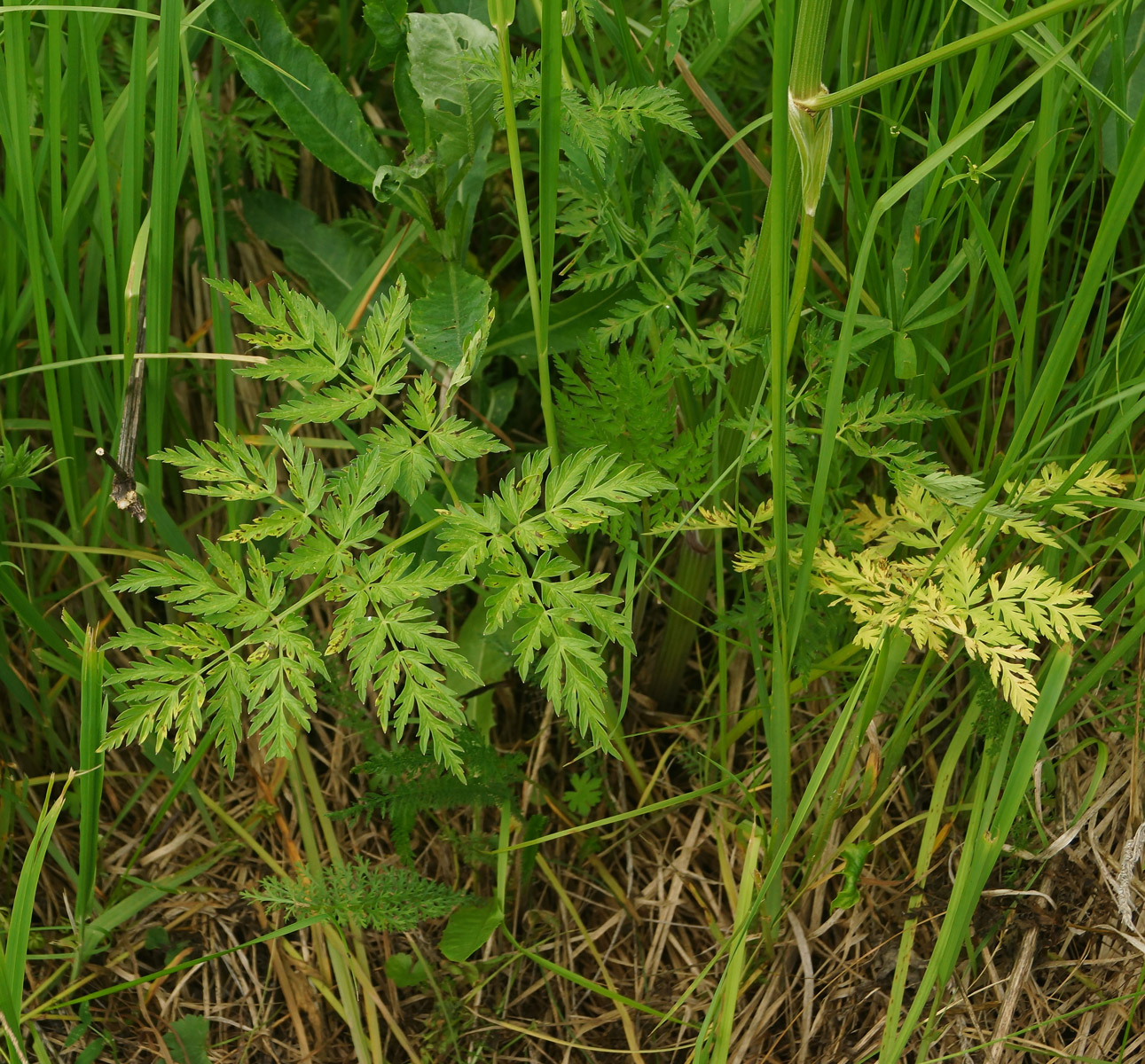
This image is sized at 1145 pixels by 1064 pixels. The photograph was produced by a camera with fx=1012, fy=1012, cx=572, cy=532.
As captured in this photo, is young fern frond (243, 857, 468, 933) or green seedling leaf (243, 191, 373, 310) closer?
young fern frond (243, 857, 468, 933)

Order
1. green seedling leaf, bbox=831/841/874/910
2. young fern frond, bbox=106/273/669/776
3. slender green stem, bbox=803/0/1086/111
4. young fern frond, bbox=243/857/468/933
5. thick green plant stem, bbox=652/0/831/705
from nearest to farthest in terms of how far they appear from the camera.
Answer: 1. slender green stem, bbox=803/0/1086/111
2. thick green plant stem, bbox=652/0/831/705
3. young fern frond, bbox=106/273/669/776
4. green seedling leaf, bbox=831/841/874/910
5. young fern frond, bbox=243/857/468/933

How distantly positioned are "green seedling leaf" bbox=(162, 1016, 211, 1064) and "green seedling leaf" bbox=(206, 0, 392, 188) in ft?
4.71

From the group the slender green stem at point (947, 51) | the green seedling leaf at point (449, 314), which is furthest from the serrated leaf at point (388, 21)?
the slender green stem at point (947, 51)

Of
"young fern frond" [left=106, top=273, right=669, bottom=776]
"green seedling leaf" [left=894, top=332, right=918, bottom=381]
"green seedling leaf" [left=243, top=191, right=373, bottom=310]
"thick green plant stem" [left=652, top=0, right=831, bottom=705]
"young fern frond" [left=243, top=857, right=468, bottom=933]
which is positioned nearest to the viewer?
"thick green plant stem" [left=652, top=0, right=831, bottom=705]

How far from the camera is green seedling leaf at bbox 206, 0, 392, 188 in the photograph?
160 cm

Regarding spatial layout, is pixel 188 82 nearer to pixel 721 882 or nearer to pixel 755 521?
pixel 755 521

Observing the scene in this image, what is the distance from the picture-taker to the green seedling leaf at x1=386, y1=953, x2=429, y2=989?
1.74m

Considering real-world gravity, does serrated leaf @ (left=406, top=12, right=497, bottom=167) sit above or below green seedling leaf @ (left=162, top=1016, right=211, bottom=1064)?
above

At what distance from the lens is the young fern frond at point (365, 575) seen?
48.3 inches

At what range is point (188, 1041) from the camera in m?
1.72

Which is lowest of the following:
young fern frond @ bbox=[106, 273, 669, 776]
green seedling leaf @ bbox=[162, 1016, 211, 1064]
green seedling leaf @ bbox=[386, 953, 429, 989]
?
green seedling leaf @ bbox=[162, 1016, 211, 1064]

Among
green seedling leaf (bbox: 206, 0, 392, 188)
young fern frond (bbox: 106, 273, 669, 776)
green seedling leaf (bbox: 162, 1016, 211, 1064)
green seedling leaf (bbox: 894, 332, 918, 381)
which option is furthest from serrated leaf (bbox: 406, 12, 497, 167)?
green seedling leaf (bbox: 162, 1016, 211, 1064)

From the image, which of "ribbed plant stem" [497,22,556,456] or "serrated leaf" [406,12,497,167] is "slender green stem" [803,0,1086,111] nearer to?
"ribbed plant stem" [497,22,556,456]

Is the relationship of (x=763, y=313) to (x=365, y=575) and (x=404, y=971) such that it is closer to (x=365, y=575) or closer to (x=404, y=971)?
(x=365, y=575)
